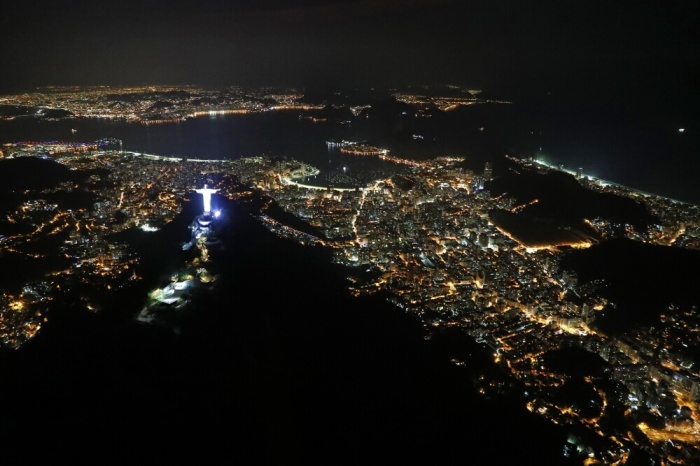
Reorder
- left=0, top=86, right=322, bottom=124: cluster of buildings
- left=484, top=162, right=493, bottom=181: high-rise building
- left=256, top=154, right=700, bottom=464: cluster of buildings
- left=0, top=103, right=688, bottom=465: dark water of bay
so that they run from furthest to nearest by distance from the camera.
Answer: left=0, top=86, right=322, bottom=124: cluster of buildings
left=484, top=162, right=493, bottom=181: high-rise building
left=256, top=154, right=700, bottom=464: cluster of buildings
left=0, top=103, right=688, bottom=465: dark water of bay

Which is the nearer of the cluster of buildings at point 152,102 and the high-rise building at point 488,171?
the high-rise building at point 488,171

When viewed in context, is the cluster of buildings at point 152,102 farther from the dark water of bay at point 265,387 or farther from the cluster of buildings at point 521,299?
the dark water of bay at point 265,387

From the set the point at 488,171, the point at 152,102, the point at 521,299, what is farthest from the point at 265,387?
the point at 152,102

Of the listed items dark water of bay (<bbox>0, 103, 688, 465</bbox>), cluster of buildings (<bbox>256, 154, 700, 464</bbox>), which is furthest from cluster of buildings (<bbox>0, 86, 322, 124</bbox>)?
dark water of bay (<bbox>0, 103, 688, 465</bbox>)

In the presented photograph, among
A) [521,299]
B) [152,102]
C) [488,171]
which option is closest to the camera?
[521,299]

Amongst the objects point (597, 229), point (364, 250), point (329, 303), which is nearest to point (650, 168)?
point (597, 229)

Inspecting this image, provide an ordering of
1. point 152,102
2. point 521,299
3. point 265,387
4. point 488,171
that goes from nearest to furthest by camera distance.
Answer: point 265,387 < point 521,299 < point 488,171 < point 152,102

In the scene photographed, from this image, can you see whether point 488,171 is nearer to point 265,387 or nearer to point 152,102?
point 265,387

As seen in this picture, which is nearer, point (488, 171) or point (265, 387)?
point (265, 387)

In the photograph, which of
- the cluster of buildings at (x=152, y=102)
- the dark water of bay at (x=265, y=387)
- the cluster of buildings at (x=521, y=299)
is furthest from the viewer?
the cluster of buildings at (x=152, y=102)

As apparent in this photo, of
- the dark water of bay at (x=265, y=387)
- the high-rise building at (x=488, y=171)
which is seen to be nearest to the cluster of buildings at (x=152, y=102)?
the high-rise building at (x=488, y=171)

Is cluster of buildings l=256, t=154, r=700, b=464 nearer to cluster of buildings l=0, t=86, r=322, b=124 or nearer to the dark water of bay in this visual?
the dark water of bay
